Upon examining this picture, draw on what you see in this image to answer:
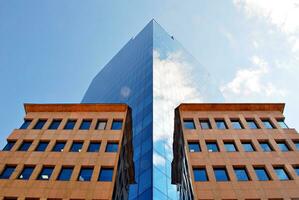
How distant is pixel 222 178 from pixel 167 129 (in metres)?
27.1

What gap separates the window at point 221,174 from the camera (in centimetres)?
3122

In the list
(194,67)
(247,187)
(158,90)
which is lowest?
(247,187)

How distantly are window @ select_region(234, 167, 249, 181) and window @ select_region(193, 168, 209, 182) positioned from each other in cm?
371

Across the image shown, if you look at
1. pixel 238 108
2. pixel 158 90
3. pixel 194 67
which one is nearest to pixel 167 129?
pixel 158 90

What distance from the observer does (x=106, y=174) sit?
3175 cm

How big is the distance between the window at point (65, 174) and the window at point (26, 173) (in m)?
3.69

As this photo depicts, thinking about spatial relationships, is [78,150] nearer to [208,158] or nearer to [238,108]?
[208,158]

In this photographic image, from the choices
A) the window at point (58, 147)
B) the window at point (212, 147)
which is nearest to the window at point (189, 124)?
the window at point (212, 147)

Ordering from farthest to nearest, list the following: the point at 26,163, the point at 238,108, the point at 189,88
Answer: the point at 189,88 → the point at 238,108 → the point at 26,163

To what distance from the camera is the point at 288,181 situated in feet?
101

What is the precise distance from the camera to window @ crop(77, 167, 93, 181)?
102 ft

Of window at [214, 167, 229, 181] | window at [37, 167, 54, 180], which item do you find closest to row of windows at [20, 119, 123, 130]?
window at [37, 167, 54, 180]

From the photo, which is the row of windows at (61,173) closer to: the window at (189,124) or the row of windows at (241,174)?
the row of windows at (241,174)

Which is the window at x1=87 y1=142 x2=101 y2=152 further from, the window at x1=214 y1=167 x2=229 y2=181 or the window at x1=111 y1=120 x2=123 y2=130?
the window at x1=214 y1=167 x2=229 y2=181
